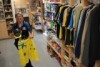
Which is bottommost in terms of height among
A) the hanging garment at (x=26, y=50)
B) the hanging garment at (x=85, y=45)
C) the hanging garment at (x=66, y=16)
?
the hanging garment at (x=26, y=50)

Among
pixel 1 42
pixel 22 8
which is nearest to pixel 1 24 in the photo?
pixel 1 42

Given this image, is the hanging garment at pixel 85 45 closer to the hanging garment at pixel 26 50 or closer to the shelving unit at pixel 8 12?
the hanging garment at pixel 26 50

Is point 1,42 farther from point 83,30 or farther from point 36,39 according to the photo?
point 83,30

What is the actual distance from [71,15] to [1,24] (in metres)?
4.25

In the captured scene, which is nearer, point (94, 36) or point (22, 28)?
point (94, 36)

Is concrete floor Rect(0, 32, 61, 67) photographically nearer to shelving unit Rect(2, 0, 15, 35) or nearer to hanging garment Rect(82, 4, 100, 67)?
shelving unit Rect(2, 0, 15, 35)

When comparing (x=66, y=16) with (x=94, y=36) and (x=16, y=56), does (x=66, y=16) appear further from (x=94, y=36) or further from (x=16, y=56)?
(x=16, y=56)

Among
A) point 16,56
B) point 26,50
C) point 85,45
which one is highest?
point 85,45

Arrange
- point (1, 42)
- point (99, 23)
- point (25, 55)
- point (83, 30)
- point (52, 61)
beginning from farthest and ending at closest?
point (1, 42), point (52, 61), point (25, 55), point (83, 30), point (99, 23)

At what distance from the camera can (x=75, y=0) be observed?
9.39 ft

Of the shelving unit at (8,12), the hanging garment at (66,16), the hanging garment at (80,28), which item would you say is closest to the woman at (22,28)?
the hanging garment at (66,16)

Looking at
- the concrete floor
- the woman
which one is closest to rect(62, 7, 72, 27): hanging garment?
the woman

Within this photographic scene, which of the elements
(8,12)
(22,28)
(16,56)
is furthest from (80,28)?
(8,12)

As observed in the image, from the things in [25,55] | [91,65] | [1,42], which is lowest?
[1,42]
